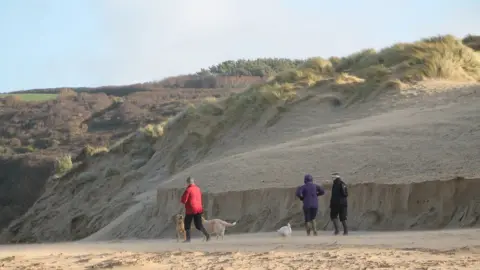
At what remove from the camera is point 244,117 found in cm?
3597

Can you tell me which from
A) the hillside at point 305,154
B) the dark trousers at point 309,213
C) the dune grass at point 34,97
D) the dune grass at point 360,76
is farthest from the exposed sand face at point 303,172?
the dune grass at point 34,97

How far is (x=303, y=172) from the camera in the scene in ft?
82.8

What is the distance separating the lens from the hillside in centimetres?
2203

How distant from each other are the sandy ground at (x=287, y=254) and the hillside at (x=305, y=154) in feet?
11.3

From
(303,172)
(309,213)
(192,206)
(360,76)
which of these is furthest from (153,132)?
(309,213)

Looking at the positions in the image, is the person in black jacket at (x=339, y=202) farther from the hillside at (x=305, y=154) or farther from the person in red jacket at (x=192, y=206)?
the person in red jacket at (x=192, y=206)

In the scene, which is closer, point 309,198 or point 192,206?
point 192,206

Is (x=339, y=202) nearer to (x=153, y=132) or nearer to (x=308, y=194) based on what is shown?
(x=308, y=194)

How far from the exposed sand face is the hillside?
0.04 meters

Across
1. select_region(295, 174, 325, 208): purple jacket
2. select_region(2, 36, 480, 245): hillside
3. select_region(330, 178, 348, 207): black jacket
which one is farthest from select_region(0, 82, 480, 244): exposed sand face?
select_region(295, 174, 325, 208): purple jacket

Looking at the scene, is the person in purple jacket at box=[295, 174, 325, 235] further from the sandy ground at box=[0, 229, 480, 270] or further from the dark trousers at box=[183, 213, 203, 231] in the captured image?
the dark trousers at box=[183, 213, 203, 231]

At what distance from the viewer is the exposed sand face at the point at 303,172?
21.5 meters

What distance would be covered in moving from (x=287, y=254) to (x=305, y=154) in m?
11.0

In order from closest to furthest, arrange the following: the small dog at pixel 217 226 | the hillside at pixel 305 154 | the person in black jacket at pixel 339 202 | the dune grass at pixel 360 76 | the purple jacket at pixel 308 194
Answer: the person in black jacket at pixel 339 202
the purple jacket at pixel 308 194
the small dog at pixel 217 226
the hillside at pixel 305 154
the dune grass at pixel 360 76
